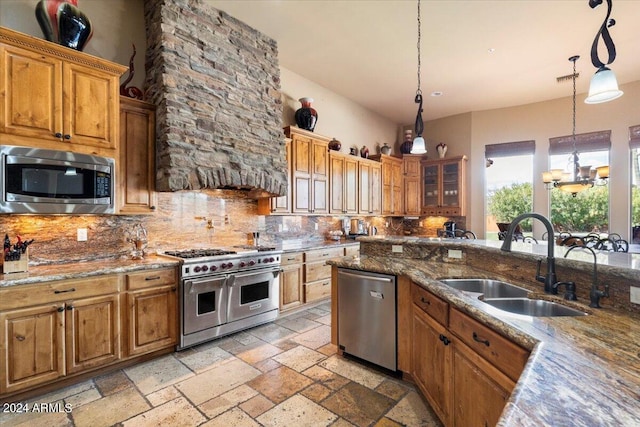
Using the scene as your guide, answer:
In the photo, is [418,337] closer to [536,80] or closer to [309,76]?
[309,76]

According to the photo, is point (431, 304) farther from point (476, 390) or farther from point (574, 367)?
point (574, 367)

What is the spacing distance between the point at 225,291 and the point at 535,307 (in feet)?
9.42

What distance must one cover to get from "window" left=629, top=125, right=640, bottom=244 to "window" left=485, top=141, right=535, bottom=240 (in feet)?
4.65

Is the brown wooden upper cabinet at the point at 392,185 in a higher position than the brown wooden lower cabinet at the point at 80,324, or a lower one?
higher

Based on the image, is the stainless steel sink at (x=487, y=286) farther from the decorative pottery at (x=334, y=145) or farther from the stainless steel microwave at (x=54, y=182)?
the decorative pottery at (x=334, y=145)

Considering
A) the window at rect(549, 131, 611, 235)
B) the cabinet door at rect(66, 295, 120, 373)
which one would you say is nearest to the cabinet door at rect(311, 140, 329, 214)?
the cabinet door at rect(66, 295, 120, 373)

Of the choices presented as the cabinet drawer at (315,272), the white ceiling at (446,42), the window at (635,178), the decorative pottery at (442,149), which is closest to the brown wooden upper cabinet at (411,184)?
the decorative pottery at (442,149)

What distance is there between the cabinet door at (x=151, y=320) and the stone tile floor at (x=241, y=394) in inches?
6.9

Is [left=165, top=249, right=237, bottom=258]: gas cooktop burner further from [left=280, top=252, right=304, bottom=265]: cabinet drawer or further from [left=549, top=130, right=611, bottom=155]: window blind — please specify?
[left=549, top=130, right=611, bottom=155]: window blind

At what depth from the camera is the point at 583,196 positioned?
5805 millimetres

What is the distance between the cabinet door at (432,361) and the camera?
1886mm

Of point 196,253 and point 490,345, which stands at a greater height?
point 196,253

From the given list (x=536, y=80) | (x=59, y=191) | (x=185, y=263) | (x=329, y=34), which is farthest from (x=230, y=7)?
(x=536, y=80)

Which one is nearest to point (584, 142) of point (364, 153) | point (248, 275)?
point (364, 153)
